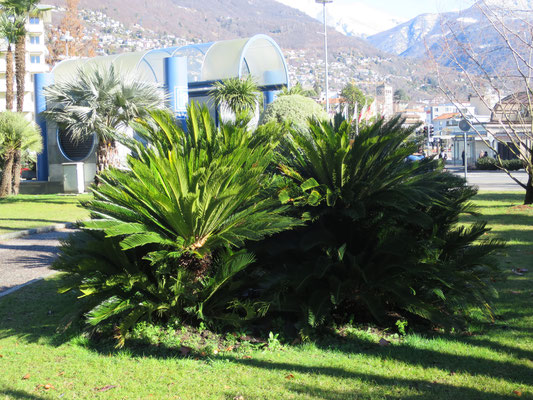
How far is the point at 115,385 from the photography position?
418 cm

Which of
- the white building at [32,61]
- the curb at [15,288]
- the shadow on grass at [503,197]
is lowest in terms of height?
the curb at [15,288]


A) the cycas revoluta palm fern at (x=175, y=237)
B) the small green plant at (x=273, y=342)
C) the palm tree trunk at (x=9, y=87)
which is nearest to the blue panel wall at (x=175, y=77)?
the palm tree trunk at (x=9, y=87)

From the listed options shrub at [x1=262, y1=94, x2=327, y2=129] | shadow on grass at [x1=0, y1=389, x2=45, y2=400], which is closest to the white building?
shrub at [x1=262, y1=94, x2=327, y2=129]

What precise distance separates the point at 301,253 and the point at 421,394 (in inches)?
85.1

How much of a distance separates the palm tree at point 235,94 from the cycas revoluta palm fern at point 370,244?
23.1 metres

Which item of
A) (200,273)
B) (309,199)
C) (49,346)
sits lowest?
(49,346)

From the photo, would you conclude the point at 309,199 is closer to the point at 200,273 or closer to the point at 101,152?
the point at 200,273

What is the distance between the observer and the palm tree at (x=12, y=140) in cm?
2295

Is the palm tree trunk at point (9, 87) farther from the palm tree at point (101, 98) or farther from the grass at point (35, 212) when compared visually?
the palm tree at point (101, 98)

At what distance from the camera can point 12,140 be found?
23.1m

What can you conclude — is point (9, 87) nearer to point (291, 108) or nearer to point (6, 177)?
point (6, 177)

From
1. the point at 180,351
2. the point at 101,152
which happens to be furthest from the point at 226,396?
the point at 101,152

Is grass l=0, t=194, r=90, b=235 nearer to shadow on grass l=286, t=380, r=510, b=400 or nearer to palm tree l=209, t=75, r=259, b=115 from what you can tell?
palm tree l=209, t=75, r=259, b=115

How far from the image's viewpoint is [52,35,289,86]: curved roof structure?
32.4 metres
